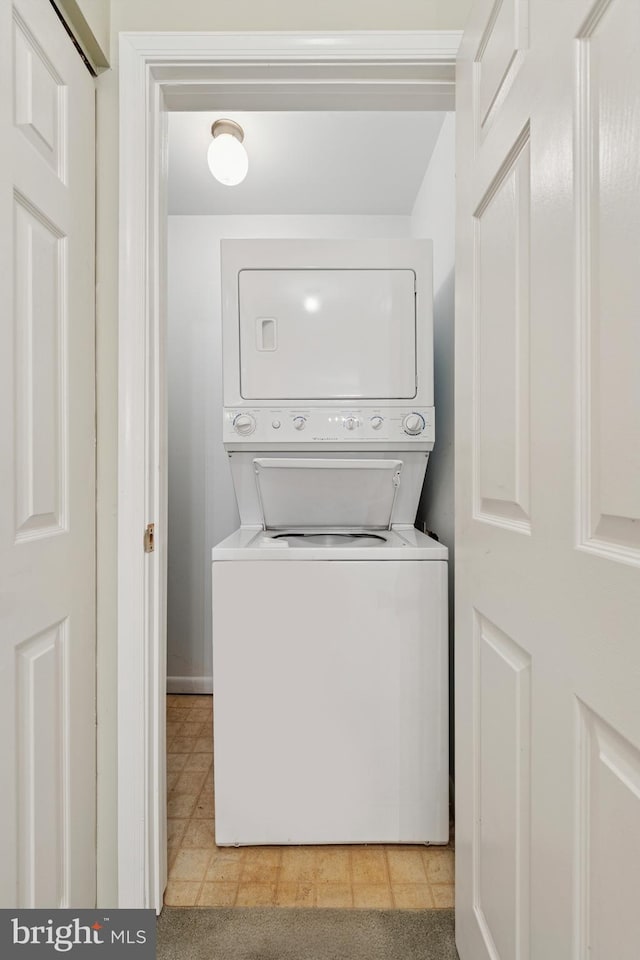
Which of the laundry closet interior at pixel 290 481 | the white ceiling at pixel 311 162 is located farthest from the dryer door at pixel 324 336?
the white ceiling at pixel 311 162

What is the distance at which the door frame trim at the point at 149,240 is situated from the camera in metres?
1.10

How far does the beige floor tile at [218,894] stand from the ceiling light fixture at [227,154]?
2.16 m

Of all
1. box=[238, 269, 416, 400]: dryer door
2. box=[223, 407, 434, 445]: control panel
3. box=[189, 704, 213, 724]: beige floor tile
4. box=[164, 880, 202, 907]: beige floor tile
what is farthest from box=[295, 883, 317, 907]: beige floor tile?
box=[238, 269, 416, 400]: dryer door

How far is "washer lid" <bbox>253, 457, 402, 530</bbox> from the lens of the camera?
5.84 ft

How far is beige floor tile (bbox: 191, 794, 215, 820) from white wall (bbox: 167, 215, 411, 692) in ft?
2.92

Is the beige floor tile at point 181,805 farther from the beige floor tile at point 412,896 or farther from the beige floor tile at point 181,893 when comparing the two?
the beige floor tile at point 412,896

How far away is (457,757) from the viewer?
109 centimetres

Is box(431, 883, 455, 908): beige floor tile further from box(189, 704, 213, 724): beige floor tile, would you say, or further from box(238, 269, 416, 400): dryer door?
box(238, 269, 416, 400): dryer door

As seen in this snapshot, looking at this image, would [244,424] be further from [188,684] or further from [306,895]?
[188,684]

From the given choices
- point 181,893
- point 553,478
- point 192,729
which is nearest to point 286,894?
point 181,893

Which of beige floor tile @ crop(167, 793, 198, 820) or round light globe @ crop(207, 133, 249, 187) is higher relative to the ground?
round light globe @ crop(207, 133, 249, 187)

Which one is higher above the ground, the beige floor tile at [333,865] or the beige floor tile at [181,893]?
the beige floor tile at [181,893]

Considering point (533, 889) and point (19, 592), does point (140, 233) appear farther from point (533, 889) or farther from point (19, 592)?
point (533, 889)

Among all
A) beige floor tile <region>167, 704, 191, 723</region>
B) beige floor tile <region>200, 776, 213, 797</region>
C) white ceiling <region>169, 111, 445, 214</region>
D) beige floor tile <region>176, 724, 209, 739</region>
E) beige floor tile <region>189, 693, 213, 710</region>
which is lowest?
beige floor tile <region>189, 693, 213, 710</region>
